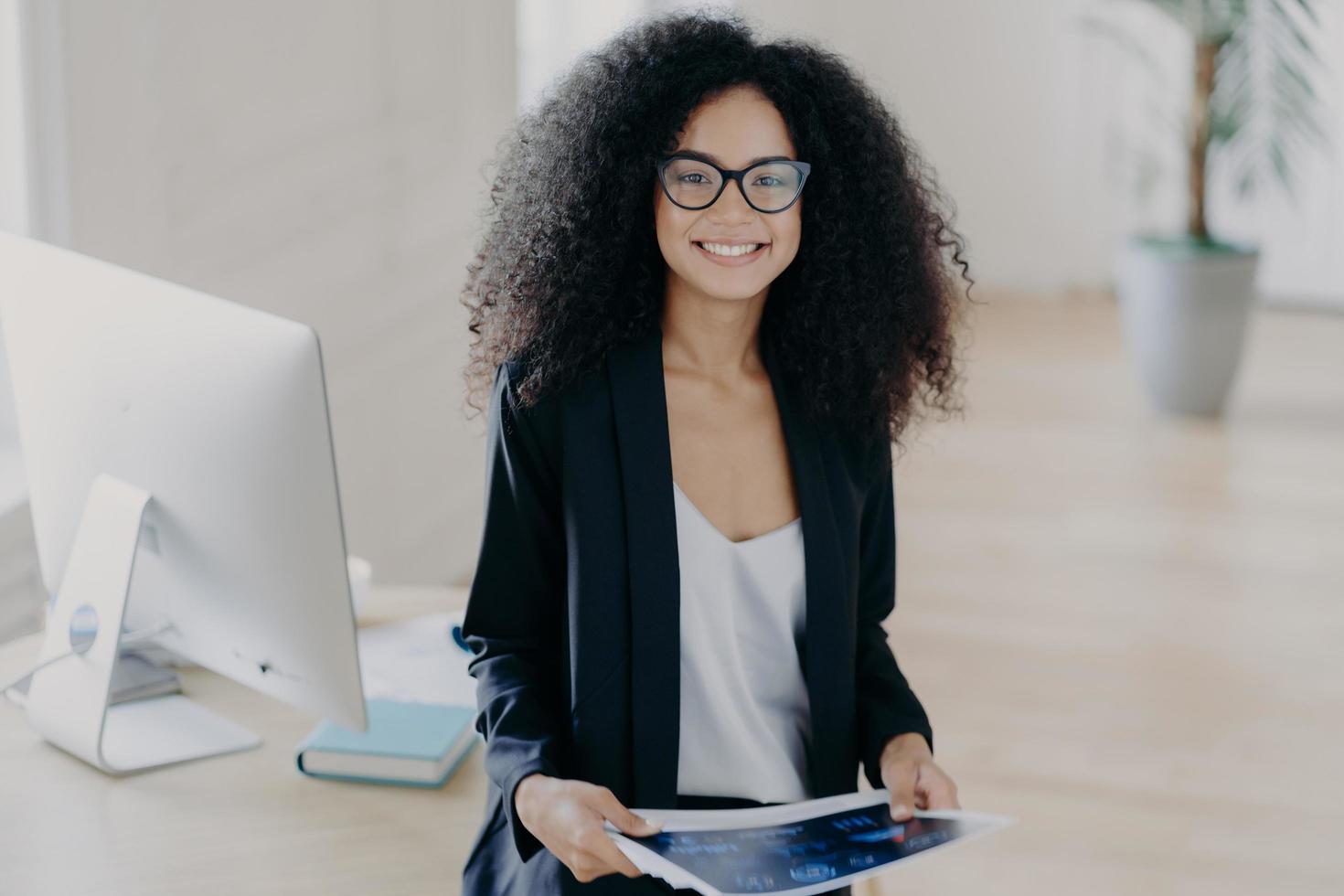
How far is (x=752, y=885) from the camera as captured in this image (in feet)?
3.94

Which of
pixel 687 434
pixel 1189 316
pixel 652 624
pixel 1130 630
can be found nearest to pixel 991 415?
pixel 1189 316

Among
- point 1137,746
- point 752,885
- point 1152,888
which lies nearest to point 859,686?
point 752,885

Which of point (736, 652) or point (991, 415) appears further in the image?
point (991, 415)

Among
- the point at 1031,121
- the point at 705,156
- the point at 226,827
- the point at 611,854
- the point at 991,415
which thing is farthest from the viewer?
the point at 1031,121

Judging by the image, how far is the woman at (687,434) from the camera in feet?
4.61

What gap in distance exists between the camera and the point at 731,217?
1.39m

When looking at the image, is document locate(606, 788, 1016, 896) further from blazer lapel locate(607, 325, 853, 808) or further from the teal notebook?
the teal notebook

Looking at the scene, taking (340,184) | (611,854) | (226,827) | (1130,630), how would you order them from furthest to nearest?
(1130,630) → (340,184) → (226,827) → (611,854)

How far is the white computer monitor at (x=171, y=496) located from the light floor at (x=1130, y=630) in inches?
28.7

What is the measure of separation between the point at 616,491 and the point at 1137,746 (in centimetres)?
219

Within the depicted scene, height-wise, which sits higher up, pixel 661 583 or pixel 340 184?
pixel 340 184

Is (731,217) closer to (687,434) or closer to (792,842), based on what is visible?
(687,434)

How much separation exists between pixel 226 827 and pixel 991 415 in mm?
4667

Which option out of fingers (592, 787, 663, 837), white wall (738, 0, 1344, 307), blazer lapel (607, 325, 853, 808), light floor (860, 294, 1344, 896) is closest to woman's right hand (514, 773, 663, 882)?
fingers (592, 787, 663, 837)
